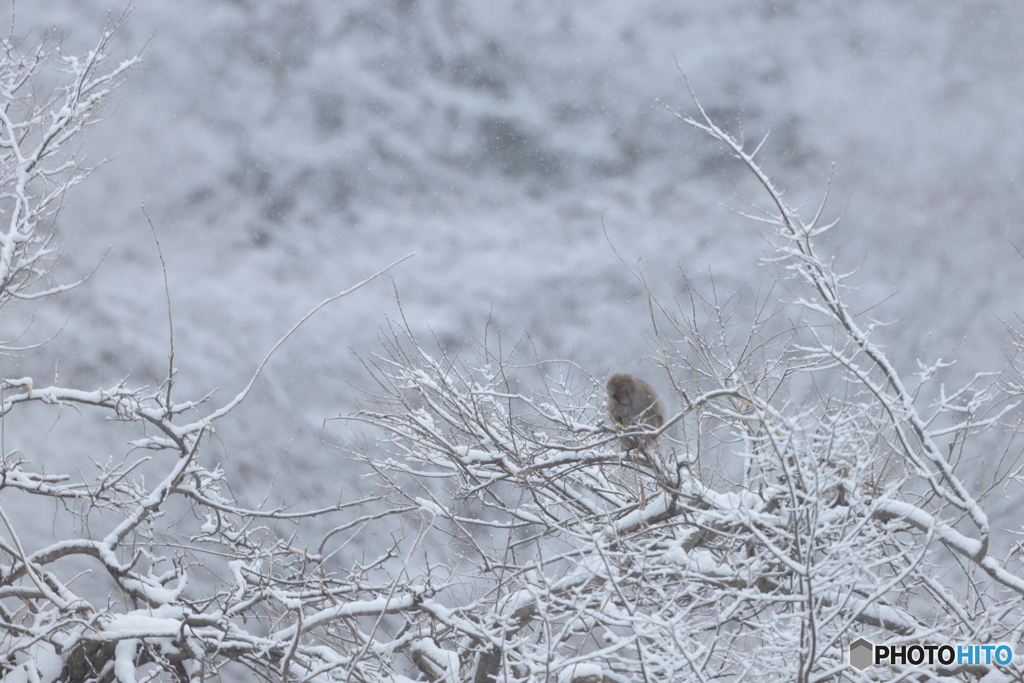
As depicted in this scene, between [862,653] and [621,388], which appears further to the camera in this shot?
[621,388]

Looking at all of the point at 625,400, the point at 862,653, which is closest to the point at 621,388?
the point at 625,400

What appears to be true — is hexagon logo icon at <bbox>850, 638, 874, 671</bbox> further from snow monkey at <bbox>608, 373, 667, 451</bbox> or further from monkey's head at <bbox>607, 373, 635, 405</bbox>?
monkey's head at <bbox>607, 373, 635, 405</bbox>

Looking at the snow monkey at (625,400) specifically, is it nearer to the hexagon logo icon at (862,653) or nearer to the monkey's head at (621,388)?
the monkey's head at (621,388)

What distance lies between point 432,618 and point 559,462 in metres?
1.27

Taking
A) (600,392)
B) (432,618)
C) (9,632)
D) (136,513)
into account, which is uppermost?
(600,392)

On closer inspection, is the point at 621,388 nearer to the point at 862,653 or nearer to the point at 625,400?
the point at 625,400

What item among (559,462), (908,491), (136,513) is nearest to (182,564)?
(136,513)

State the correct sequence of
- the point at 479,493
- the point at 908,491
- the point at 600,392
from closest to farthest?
the point at 908,491 < the point at 479,493 < the point at 600,392

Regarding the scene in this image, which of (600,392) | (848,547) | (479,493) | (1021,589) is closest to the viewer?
(848,547)

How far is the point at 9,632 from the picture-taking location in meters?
4.86

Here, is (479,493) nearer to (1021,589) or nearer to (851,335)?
(851,335)

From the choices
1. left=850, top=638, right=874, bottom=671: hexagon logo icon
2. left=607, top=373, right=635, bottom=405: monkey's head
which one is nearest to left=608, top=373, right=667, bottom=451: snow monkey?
left=607, top=373, right=635, bottom=405: monkey's head

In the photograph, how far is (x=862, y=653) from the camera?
445cm

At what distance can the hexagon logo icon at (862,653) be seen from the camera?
4430 mm
